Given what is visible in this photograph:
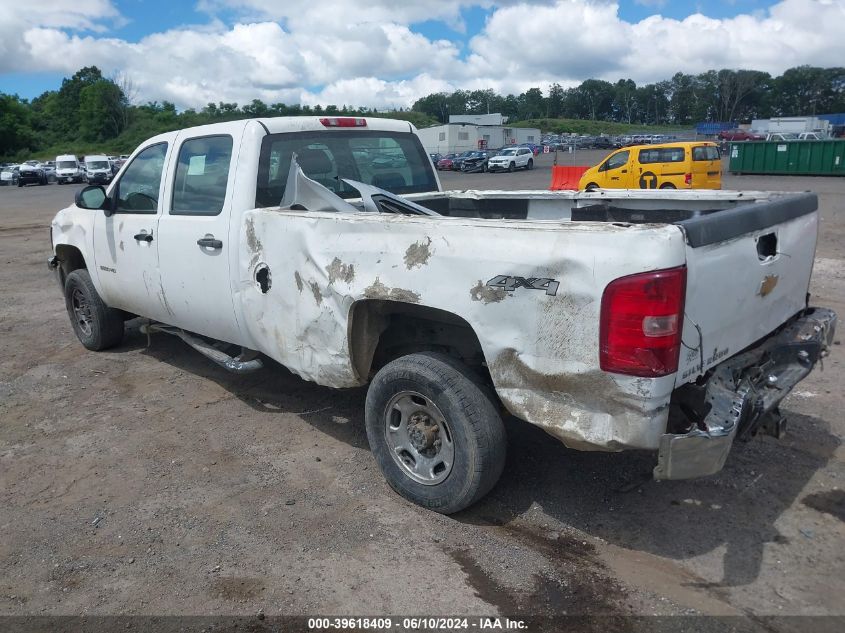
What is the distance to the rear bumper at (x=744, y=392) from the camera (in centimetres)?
278

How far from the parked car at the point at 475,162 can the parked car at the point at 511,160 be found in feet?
4.05

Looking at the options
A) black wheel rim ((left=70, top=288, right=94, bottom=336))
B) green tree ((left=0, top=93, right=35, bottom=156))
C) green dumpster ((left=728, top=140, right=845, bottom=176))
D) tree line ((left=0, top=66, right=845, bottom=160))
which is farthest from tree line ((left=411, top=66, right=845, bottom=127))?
black wheel rim ((left=70, top=288, right=94, bottom=336))

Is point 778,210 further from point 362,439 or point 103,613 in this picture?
point 103,613

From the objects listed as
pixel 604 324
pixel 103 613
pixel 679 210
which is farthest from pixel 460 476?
pixel 679 210

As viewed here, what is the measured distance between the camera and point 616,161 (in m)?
22.0

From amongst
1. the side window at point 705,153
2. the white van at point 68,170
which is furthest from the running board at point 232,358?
the white van at point 68,170

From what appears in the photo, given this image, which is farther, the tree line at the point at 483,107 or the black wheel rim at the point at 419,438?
the tree line at the point at 483,107

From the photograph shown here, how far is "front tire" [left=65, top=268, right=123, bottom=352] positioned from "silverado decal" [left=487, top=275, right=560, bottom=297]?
15.0 feet

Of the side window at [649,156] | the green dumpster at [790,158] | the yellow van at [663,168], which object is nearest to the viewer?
the yellow van at [663,168]

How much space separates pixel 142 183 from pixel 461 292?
3.47m

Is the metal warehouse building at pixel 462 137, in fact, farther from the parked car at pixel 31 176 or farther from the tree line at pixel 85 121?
the parked car at pixel 31 176

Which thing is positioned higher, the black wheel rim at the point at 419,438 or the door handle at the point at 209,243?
the door handle at the point at 209,243

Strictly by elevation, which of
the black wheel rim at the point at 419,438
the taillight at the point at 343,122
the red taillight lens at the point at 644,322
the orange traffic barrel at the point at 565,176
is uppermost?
the taillight at the point at 343,122

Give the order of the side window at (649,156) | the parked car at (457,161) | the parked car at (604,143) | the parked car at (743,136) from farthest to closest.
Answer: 1. the parked car at (604,143)
2. the parked car at (743,136)
3. the parked car at (457,161)
4. the side window at (649,156)
